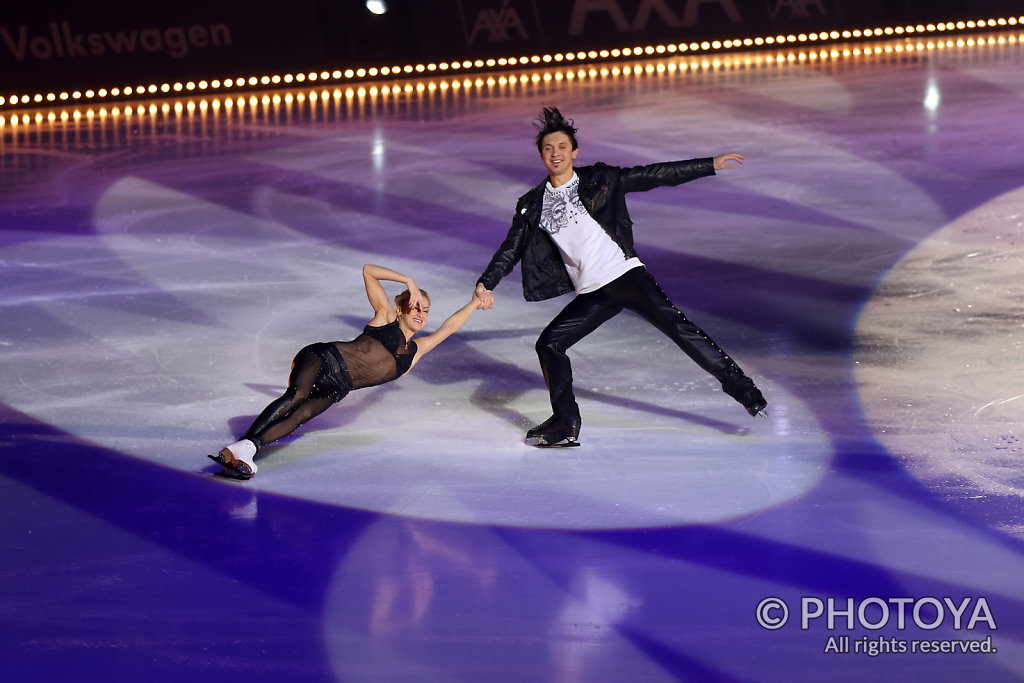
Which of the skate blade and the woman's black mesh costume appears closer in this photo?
the woman's black mesh costume

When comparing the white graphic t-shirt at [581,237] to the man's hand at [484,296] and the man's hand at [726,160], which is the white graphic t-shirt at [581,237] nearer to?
the man's hand at [484,296]

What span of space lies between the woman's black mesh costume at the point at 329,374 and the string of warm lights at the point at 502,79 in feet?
31.3

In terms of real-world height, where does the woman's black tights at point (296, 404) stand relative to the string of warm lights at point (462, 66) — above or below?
below

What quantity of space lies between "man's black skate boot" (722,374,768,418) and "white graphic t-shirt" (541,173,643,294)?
24.9 inches

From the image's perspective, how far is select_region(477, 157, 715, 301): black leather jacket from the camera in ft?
18.3

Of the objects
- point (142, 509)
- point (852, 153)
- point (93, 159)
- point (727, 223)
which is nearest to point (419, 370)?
point (142, 509)

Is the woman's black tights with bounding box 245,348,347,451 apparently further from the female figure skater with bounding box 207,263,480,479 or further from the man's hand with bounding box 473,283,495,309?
the man's hand with bounding box 473,283,495,309

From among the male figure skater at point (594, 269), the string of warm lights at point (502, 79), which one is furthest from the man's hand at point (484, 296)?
the string of warm lights at point (502, 79)

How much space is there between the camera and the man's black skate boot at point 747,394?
5559 mm

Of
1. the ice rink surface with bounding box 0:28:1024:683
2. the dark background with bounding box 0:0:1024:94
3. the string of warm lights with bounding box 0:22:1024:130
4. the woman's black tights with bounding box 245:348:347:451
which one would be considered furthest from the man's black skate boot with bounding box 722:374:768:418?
the dark background with bounding box 0:0:1024:94

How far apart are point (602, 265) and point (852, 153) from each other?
5822mm

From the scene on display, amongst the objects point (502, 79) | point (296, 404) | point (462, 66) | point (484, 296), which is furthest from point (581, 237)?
point (462, 66)

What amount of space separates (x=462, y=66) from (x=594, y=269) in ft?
36.9

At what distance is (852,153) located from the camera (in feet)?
35.4
